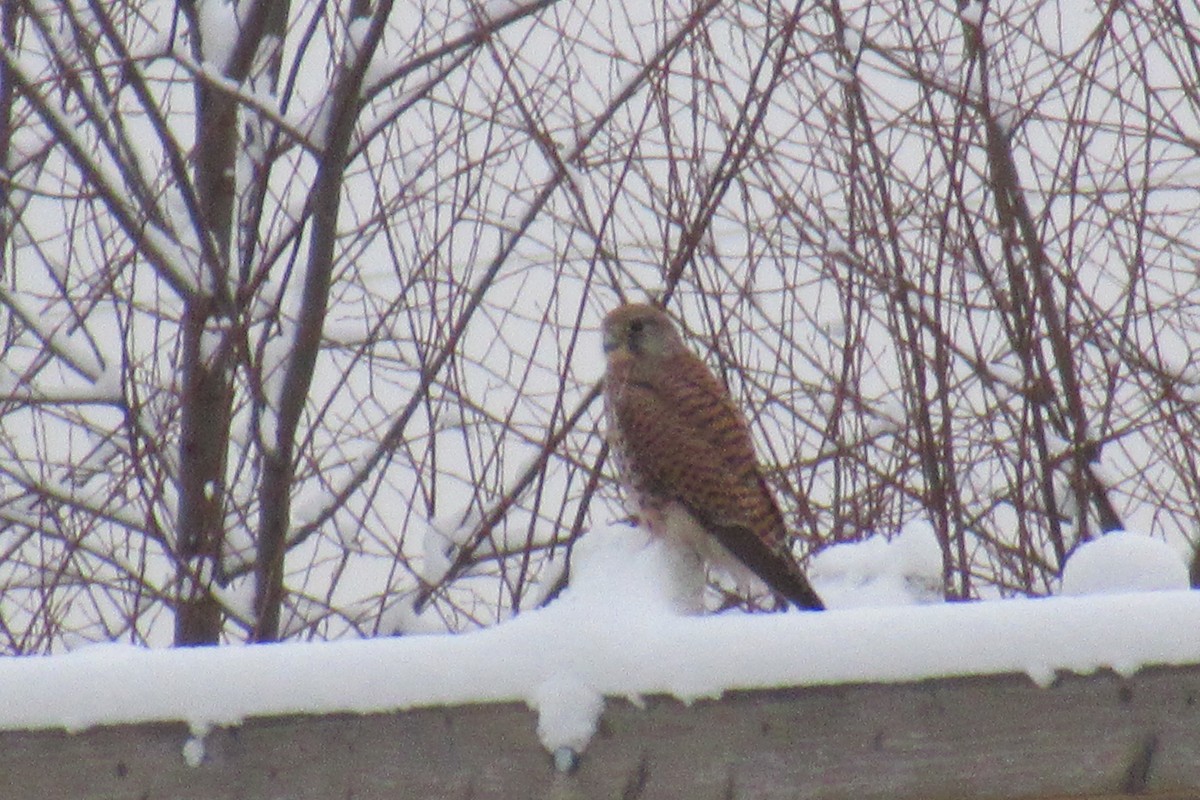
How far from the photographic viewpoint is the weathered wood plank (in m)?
1.55

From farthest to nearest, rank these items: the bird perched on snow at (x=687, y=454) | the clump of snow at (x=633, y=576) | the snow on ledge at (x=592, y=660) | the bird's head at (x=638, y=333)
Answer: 1. the bird's head at (x=638, y=333)
2. the bird perched on snow at (x=687, y=454)
3. the clump of snow at (x=633, y=576)
4. the snow on ledge at (x=592, y=660)

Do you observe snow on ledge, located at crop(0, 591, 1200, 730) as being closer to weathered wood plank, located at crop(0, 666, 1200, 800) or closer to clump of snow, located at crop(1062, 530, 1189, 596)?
weathered wood plank, located at crop(0, 666, 1200, 800)

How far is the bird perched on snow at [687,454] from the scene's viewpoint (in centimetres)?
383

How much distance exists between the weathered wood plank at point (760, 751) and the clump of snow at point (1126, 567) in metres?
0.23

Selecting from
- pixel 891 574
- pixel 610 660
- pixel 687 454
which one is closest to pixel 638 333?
pixel 687 454

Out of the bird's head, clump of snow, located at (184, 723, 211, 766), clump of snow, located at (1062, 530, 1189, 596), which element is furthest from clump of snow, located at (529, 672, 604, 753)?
the bird's head

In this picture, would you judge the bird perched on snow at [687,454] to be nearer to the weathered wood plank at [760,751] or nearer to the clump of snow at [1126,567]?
the clump of snow at [1126,567]

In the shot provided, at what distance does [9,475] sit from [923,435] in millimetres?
2810

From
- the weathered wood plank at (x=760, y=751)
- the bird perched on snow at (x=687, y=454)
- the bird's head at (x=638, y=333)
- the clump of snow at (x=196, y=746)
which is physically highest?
the bird's head at (x=638, y=333)

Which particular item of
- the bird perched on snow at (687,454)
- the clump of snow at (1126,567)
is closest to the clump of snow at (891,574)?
Answer: the clump of snow at (1126,567)

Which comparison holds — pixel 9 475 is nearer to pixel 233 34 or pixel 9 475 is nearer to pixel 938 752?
pixel 233 34

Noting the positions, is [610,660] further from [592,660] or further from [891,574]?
[891,574]

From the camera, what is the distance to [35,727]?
167 cm

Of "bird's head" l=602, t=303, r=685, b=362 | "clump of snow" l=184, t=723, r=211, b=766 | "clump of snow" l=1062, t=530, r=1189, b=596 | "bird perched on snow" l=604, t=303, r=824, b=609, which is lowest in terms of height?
"clump of snow" l=184, t=723, r=211, b=766
